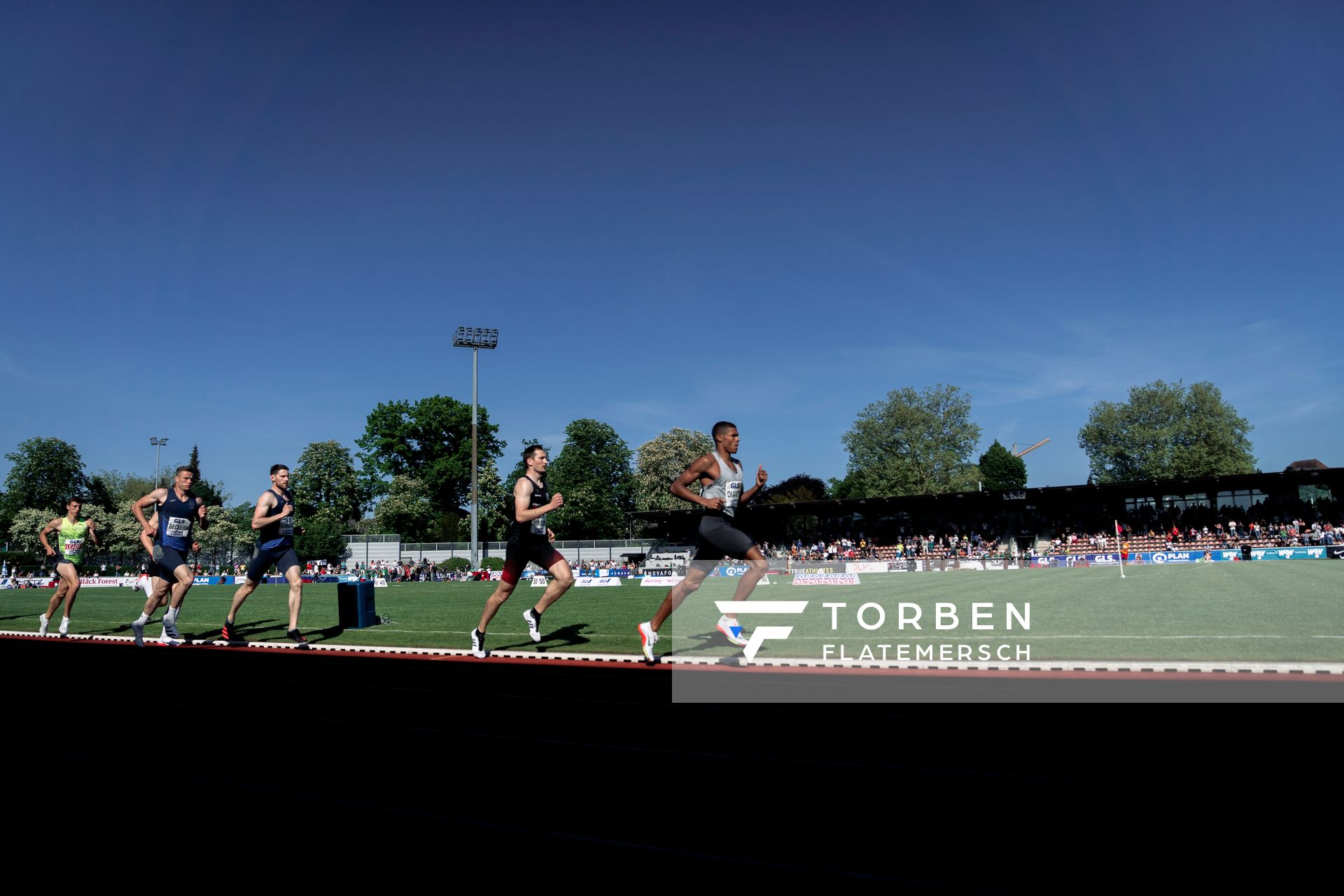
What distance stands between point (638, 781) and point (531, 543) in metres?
5.59

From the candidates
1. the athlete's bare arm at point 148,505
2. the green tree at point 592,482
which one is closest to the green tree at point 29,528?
the green tree at point 592,482

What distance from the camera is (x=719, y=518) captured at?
8.05 meters

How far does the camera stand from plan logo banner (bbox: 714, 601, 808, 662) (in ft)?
26.7

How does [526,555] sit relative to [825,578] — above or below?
above

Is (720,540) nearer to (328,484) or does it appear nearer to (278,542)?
(278,542)

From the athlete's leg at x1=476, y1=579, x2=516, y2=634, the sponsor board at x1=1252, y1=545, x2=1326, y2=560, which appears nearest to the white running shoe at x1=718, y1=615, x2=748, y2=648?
the athlete's leg at x1=476, y1=579, x2=516, y2=634

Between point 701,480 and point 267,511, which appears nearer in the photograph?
point 701,480

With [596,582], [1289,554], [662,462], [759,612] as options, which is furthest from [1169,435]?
[759,612]

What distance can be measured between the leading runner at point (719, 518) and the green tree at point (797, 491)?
8266 centimetres

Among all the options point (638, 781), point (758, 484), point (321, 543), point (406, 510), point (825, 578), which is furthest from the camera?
point (406, 510)

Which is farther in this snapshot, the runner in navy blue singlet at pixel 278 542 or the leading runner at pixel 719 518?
the runner in navy blue singlet at pixel 278 542

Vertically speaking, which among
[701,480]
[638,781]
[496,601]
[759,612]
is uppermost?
[701,480]

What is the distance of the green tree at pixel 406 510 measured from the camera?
69.1 m

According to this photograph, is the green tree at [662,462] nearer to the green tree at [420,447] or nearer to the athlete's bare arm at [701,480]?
the green tree at [420,447]
